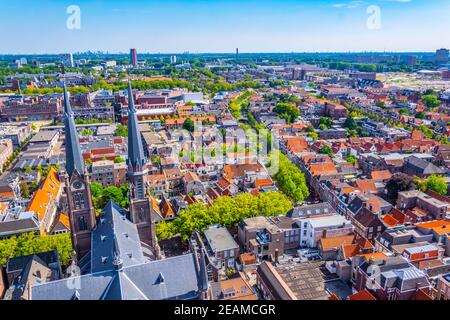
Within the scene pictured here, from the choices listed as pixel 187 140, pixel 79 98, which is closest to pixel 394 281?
pixel 187 140

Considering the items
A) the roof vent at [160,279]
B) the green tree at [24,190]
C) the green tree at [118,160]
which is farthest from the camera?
the green tree at [118,160]

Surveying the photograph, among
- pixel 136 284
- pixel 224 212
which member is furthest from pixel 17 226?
pixel 136 284

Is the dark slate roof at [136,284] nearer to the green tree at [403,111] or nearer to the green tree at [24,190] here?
the green tree at [24,190]

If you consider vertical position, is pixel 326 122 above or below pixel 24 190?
above

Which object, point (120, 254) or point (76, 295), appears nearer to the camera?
point (76, 295)

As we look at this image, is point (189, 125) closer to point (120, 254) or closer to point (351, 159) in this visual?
point (351, 159)

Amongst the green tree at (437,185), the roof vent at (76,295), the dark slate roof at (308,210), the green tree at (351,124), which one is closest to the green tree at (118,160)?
the dark slate roof at (308,210)
